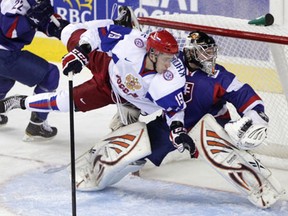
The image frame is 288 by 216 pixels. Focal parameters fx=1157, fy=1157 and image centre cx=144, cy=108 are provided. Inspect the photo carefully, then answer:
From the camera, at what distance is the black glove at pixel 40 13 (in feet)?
18.7

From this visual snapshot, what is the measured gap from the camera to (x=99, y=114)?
6.46 m

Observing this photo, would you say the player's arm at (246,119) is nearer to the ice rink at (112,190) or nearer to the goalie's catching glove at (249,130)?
the goalie's catching glove at (249,130)

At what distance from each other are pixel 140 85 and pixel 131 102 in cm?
18

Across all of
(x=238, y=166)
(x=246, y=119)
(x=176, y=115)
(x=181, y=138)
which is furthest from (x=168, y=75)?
(x=238, y=166)

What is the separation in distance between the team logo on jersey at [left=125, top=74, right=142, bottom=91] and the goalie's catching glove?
43 cm

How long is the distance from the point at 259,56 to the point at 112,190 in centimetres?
100

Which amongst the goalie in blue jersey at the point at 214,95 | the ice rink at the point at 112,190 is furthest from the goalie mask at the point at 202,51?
the ice rink at the point at 112,190

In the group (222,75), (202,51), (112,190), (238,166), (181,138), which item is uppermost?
(202,51)

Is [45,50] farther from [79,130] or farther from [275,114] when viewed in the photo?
[275,114]

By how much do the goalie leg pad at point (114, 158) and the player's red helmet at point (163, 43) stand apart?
0.39 meters

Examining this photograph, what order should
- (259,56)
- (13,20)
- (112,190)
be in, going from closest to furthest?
(112,190), (259,56), (13,20)

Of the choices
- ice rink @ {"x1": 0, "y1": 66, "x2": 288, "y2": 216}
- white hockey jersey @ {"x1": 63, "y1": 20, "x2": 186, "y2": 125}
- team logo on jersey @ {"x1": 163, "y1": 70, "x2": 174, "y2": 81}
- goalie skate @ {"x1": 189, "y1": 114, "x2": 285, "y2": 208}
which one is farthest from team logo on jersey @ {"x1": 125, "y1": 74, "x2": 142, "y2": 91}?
ice rink @ {"x1": 0, "y1": 66, "x2": 288, "y2": 216}

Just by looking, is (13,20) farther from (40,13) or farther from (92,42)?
(92,42)

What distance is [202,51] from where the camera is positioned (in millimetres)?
4984
